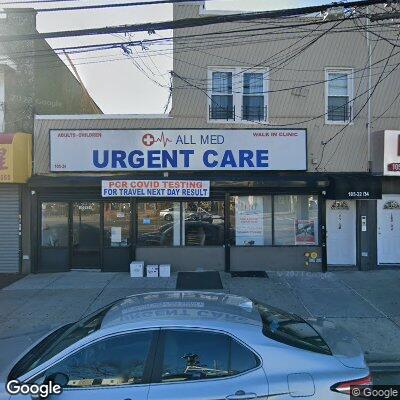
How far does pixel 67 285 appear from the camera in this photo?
10656 millimetres

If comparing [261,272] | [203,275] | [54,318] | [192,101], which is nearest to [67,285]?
[54,318]

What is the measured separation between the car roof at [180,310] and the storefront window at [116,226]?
26.7ft

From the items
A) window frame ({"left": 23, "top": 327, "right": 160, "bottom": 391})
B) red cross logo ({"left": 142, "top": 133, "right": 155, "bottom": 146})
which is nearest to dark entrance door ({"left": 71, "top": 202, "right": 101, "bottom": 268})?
red cross logo ({"left": 142, "top": 133, "right": 155, "bottom": 146})

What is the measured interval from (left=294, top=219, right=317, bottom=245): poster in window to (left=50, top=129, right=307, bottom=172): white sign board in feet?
5.42

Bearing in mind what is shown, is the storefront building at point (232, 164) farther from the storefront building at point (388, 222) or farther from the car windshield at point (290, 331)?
the car windshield at point (290, 331)

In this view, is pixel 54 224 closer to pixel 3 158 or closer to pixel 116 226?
pixel 116 226

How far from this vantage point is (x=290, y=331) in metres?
3.78

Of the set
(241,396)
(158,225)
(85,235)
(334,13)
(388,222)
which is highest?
(334,13)

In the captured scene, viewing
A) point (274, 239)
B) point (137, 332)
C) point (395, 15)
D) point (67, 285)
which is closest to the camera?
point (137, 332)

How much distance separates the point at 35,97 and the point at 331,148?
922 centimetres

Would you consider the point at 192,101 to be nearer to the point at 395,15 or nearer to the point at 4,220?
the point at 395,15

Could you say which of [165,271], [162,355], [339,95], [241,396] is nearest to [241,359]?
[241,396]

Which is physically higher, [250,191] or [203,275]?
[250,191]

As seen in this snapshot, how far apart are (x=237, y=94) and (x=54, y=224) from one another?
22.4 ft
